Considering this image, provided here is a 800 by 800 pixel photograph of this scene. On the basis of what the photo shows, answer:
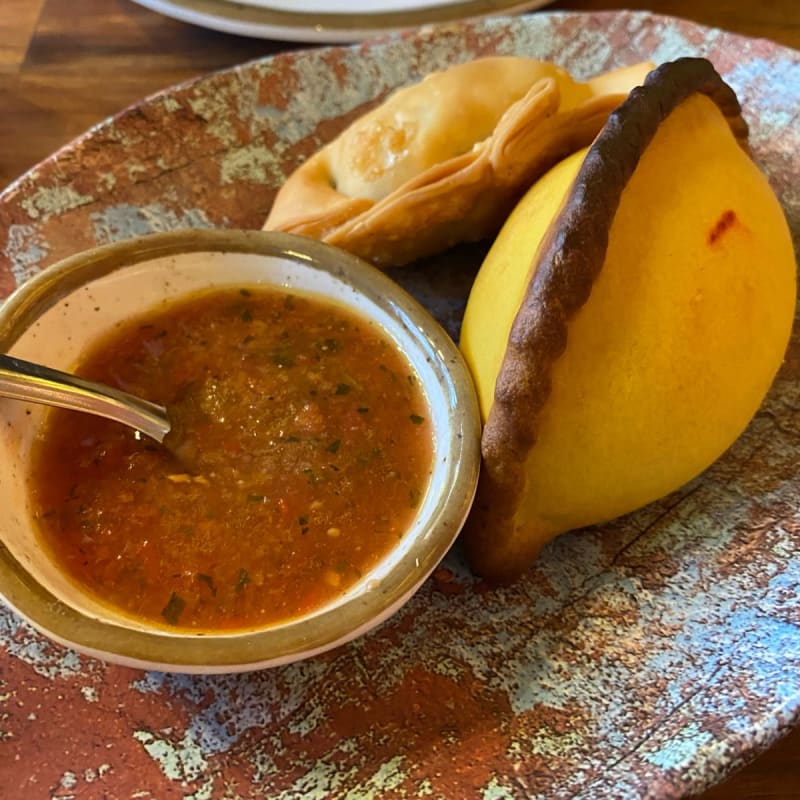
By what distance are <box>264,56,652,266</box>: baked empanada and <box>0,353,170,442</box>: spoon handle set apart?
1.80 ft

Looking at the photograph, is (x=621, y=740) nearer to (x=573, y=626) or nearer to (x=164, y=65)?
(x=573, y=626)

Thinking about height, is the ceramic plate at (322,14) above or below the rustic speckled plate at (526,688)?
above

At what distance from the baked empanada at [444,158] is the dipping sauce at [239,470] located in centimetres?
24

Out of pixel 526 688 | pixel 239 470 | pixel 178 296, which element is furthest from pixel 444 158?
pixel 526 688

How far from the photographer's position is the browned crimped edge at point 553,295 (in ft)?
3.85

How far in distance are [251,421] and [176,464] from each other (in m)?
0.14

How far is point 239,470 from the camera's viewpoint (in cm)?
131

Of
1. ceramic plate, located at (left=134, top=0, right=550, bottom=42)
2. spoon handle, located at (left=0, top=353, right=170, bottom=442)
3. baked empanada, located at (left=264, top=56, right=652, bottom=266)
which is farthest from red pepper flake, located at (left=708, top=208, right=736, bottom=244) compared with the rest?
ceramic plate, located at (left=134, top=0, right=550, bottom=42)

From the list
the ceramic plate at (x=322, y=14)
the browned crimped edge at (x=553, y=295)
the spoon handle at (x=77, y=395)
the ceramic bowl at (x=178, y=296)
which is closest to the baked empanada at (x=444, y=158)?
the ceramic bowl at (x=178, y=296)

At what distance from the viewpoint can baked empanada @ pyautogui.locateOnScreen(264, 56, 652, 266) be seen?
5.24ft

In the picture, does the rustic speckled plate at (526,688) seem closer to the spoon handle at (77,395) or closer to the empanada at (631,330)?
the empanada at (631,330)

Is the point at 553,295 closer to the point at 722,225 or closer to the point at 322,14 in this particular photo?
the point at 722,225

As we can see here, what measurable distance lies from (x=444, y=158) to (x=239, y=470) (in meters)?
0.81

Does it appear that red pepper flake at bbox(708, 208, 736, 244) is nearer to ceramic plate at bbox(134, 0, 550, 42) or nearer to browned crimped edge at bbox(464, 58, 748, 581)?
browned crimped edge at bbox(464, 58, 748, 581)
